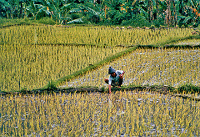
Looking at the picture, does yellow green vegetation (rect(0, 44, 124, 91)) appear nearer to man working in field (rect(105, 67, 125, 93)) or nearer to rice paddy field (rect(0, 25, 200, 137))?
rice paddy field (rect(0, 25, 200, 137))

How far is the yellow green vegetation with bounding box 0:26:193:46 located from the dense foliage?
2.10m

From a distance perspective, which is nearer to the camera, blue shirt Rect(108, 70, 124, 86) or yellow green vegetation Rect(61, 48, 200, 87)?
blue shirt Rect(108, 70, 124, 86)

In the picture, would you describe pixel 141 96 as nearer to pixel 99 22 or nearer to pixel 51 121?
pixel 51 121

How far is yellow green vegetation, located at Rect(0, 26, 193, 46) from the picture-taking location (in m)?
8.09

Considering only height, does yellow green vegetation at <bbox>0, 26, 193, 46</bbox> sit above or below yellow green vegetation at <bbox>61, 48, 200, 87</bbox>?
above

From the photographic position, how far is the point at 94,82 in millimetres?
4965

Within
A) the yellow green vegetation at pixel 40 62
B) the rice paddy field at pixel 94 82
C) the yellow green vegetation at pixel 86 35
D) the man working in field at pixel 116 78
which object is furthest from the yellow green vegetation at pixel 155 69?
the yellow green vegetation at pixel 86 35

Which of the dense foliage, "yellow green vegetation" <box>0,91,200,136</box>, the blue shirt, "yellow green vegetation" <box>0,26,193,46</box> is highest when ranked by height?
the dense foliage

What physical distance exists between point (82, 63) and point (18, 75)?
4.18ft

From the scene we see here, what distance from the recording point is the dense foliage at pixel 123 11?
11.3m

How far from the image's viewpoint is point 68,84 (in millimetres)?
4977

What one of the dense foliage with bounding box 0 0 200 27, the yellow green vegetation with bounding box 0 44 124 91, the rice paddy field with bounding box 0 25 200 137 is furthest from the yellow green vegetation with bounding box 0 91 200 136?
the dense foliage with bounding box 0 0 200 27

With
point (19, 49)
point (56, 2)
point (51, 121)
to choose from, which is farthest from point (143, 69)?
point (56, 2)

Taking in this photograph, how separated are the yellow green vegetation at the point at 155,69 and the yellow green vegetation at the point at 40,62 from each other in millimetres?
446
